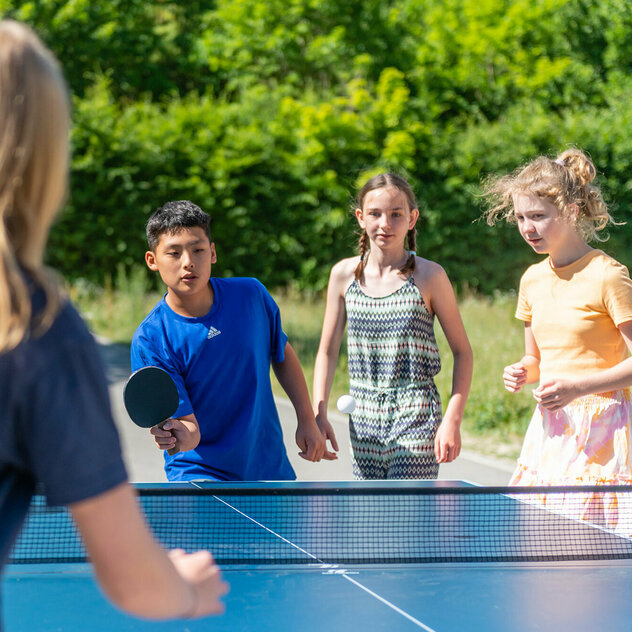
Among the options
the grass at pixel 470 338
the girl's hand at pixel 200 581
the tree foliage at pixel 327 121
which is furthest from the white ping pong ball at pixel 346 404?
the tree foliage at pixel 327 121

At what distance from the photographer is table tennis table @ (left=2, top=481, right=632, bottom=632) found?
7.30 feet

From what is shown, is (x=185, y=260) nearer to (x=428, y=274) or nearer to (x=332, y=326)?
(x=332, y=326)

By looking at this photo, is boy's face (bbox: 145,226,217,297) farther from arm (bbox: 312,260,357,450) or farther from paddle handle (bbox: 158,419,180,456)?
arm (bbox: 312,260,357,450)

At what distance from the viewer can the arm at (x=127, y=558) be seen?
114cm

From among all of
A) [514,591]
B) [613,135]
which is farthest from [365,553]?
[613,135]

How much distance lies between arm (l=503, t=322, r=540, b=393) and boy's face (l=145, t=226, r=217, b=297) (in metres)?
1.18

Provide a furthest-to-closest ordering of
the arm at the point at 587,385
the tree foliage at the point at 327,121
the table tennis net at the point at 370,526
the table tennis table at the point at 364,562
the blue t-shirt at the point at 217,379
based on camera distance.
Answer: the tree foliage at the point at 327,121
the blue t-shirt at the point at 217,379
the arm at the point at 587,385
the table tennis net at the point at 370,526
the table tennis table at the point at 364,562

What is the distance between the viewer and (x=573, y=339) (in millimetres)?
3373

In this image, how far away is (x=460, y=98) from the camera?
21.3 m

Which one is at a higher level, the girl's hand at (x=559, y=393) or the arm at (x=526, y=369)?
the arm at (x=526, y=369)

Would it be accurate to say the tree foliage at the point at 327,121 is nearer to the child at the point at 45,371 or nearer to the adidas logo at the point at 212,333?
the adidas logo at the point at 212,333

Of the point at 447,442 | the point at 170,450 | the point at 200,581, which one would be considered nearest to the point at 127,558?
the point at 200,581

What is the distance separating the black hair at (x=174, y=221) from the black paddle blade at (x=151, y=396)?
0.72 meters

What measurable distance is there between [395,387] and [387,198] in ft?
2.55
